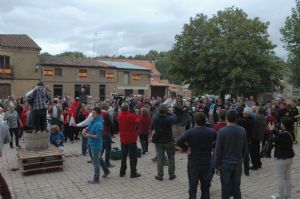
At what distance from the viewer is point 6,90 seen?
1328 inches

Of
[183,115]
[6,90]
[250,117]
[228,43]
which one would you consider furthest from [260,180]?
[6,90]

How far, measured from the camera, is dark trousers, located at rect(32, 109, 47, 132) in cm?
940

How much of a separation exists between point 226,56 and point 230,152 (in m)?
24.5

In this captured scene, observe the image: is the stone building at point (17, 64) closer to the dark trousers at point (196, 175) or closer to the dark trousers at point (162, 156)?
the dark trousers at point (162, 156)

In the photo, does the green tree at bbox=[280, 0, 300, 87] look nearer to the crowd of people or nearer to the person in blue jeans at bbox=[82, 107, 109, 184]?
the crowd of people

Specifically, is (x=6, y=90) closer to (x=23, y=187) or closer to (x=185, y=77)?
(x=185, y=77)

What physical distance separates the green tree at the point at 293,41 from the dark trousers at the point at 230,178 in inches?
999

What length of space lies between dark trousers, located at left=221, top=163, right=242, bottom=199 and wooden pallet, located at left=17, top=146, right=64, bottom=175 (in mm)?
5142

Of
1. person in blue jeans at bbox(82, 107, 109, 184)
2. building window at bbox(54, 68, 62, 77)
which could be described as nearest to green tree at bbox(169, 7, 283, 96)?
building window at bbox(54, 68, 62, 77)

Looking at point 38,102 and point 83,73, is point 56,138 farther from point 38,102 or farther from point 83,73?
point 83,73

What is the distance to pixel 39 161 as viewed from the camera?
8766 millimetres

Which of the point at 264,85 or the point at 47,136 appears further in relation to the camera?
the point at 264,85

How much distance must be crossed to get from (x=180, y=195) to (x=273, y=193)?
1986mm

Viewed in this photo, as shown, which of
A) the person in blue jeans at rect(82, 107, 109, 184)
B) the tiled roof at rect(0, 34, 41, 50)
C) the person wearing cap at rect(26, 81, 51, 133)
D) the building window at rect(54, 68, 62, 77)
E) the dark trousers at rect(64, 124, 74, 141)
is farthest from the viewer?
the building window at rect(54, 68, 62, 77)
